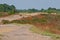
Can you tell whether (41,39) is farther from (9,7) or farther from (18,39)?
(9,7)

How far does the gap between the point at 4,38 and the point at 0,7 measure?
3199 inches

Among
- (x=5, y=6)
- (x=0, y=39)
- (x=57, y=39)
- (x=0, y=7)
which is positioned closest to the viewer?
(x=0, y=39)

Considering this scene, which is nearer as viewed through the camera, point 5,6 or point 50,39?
point 50,39

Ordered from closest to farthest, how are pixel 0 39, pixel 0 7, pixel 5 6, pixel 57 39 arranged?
pixel 0 39 → pixel 57 39 → pixel 0 7 → pixel 5 6

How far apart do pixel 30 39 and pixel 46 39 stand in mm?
1160

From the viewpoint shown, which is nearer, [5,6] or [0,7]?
[0,7]

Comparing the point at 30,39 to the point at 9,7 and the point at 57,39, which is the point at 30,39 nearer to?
the point at 57,39

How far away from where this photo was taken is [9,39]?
→ 645 inches

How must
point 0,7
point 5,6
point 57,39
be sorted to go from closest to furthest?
1. point 57,39
2. point 0,7
3. point 5,6

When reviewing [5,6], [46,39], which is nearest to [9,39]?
[46,39]

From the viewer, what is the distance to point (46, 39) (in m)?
16.8

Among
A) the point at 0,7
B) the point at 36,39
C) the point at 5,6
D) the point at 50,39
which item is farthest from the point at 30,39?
the point at 5,6

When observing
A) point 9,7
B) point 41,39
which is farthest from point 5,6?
point 41,39

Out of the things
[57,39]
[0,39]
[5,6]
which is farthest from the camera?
[5,6]
